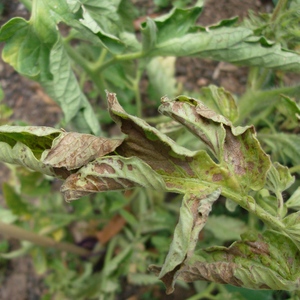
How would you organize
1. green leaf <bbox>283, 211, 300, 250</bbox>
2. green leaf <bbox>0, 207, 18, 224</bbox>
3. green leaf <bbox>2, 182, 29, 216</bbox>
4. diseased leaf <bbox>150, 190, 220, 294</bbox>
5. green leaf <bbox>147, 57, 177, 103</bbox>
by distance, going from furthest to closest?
green leaf <bbox>147, 57, 177, 103</bbox> → green leaf <bbox>0, 207, 18, 224</bbox> → green leaf <bbox>2, 182, 29, 216</bbox> → green leaf <bbox>283, 211, 300, 250</bbox> → diseased leaf <bbox>150, 190, 220, 294</bbox>

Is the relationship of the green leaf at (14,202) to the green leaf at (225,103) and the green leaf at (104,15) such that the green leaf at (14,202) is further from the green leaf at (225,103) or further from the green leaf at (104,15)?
the green leaf at (225,103)

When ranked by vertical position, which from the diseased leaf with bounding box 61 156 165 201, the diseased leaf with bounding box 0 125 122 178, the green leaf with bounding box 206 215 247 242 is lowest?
the green leaf with bounding box 206 215 247 242

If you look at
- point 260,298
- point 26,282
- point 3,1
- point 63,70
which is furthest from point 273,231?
point 3,1

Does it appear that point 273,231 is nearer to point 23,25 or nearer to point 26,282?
point 23,25

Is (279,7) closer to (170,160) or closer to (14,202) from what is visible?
(170,160)

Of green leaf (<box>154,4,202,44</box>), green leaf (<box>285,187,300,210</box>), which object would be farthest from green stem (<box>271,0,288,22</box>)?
green leaf (<box>285,187,300,210</box>)

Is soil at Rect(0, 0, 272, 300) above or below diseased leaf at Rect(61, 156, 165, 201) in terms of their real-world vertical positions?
below

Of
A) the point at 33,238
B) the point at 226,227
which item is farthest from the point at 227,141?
the point at 33,238

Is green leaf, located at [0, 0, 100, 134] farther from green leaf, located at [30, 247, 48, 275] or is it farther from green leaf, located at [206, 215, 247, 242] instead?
green leaf, located at [30, 247, 48, 275]
